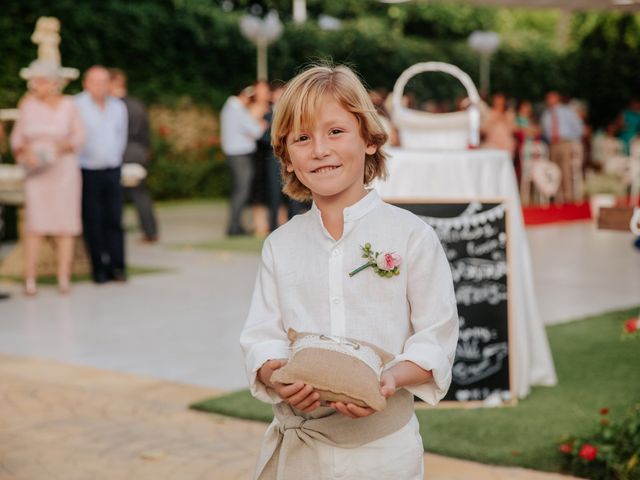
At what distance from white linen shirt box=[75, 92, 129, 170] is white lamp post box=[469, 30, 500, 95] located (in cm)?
1689

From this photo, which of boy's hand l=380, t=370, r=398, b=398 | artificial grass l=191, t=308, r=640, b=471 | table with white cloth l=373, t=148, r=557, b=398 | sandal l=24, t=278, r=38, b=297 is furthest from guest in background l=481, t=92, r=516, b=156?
boy's hand l=380, t=370, r=398, b=398

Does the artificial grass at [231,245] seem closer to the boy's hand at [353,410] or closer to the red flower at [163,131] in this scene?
the red flower at [163,131]

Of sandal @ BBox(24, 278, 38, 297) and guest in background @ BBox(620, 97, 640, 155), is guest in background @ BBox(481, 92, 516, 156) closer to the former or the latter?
guest in background @ BBox(620, 97, 640, 155)

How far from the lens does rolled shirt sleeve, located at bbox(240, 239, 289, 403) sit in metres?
2.67

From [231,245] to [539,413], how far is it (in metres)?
8.84

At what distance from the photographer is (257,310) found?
9.11 feet

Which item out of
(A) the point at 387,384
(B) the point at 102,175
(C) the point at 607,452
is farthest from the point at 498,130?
(A) the point at 387,384

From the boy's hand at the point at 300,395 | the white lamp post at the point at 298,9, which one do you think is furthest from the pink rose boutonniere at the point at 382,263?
the white lamp post at the point at 298,9

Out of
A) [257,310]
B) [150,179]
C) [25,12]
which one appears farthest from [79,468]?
[150,179]

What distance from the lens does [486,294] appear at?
5910 millimetres

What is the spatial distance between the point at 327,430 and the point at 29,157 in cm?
753

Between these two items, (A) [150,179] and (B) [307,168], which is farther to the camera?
(A) [150,179]

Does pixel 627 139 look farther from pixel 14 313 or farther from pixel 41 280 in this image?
pixel 14 313

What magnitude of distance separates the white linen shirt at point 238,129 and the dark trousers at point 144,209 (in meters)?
1.30
